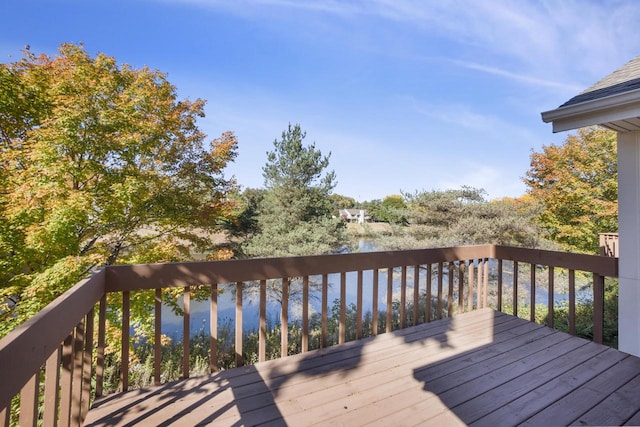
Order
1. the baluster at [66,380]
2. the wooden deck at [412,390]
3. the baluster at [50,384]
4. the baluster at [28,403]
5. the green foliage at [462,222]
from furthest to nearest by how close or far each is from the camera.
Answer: the green foliage at [462,222], the wooden deck at [412,390], the baluster at [66,380], the baluster at [50,384], the baluster at [28,403]

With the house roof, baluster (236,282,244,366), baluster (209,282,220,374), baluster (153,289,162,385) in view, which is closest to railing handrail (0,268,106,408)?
baluster (153,289,162,385)

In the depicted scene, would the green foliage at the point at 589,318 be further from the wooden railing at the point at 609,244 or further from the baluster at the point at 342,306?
the baluster at the point at 342,306

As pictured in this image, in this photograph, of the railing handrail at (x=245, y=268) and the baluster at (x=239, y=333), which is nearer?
the railing handrail at (x=245, y=268)

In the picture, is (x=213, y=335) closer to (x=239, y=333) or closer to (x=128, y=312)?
(x=239, y=333)

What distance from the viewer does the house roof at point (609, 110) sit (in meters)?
2.12

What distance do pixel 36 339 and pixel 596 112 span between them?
11.3 ft

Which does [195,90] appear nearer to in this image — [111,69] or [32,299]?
[111,69]

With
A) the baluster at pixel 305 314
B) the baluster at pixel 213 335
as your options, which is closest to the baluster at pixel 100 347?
the baluster at pixel 213 335

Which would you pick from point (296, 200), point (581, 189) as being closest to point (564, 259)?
point (581, 189)

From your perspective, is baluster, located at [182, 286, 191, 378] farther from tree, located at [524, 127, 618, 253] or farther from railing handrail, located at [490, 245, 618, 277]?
tree, located at [524, 127, 618, 253]

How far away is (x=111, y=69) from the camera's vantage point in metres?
5.96

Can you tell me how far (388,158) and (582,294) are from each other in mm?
10183

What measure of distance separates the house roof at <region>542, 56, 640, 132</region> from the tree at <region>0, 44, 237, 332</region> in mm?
5850

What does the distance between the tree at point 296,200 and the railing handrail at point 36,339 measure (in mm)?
9274
